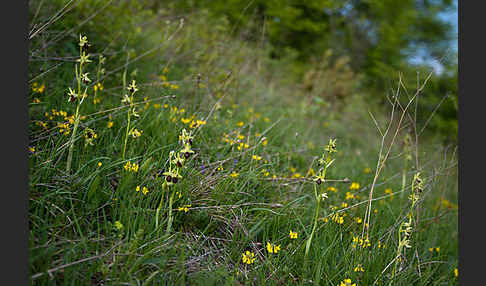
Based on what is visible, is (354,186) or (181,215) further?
(354,186)

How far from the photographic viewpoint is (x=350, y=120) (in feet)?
18.5

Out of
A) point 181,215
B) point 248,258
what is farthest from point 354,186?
point 181,215

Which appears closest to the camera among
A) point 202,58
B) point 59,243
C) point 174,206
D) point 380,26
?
point 59,243

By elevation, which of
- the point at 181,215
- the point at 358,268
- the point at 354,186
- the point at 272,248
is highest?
the point at 181,215

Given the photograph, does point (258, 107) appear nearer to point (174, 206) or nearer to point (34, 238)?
point (174, 206)

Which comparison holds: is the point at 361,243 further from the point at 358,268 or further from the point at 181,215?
the point at 181,215

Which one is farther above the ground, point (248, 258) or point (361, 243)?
point (248, 258)

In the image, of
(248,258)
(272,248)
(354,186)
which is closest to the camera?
(248,258)

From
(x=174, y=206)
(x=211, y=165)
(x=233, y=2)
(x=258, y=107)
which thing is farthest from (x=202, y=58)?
(x=233, y=2)

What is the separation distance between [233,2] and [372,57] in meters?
4.04

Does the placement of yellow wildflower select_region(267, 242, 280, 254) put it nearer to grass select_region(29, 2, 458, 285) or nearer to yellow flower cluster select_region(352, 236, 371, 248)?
grass select_region(29, 2, 458, 285)

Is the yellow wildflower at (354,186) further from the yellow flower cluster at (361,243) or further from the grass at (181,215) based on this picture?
the yellow flower cluster at (361,243)

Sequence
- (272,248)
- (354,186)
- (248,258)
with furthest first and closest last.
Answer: (354,186), (272,248), (248,258)

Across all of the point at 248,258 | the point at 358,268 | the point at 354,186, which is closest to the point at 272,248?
the point at 248,258
